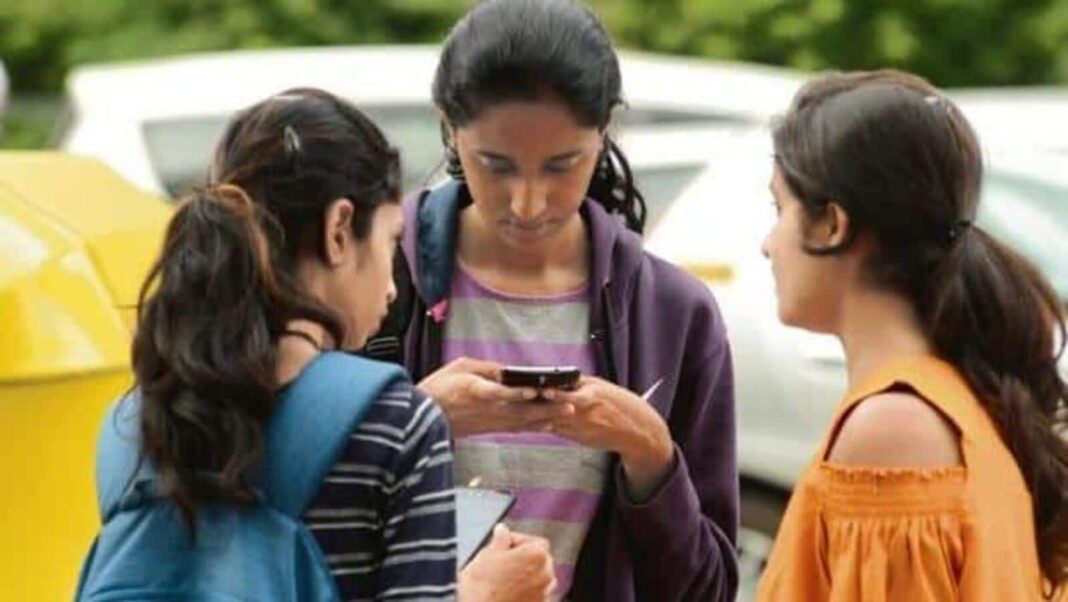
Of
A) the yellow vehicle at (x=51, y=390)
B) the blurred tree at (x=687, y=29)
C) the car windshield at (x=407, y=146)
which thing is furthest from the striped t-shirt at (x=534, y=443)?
the blurred tree at (x=687, y=29)

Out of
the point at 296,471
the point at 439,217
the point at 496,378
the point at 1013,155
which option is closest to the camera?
the point at 296,471

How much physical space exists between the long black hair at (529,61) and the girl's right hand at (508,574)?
1.97 feet

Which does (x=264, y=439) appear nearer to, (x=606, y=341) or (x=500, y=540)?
(x=500, y=540)

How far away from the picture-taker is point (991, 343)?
3137 mm

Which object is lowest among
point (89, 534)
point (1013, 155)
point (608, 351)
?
point (1013, 155)

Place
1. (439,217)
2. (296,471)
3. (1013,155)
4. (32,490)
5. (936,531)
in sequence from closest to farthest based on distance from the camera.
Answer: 1. (296,471)
2. (936,531)
3. (439,217)
4. (32,490)
5. (1013,155)

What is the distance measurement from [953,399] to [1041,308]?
0.19 metres

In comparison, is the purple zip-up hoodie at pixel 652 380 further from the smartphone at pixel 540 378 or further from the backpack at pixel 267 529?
the backpack at pixel 267 529

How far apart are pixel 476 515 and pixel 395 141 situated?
7436mm

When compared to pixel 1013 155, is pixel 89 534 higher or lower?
higher

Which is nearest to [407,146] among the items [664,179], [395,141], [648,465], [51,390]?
[395,141]

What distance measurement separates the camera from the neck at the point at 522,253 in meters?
3.51

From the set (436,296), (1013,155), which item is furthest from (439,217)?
(1013,155)

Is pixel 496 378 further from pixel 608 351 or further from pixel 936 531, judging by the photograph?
pixel 936 531
